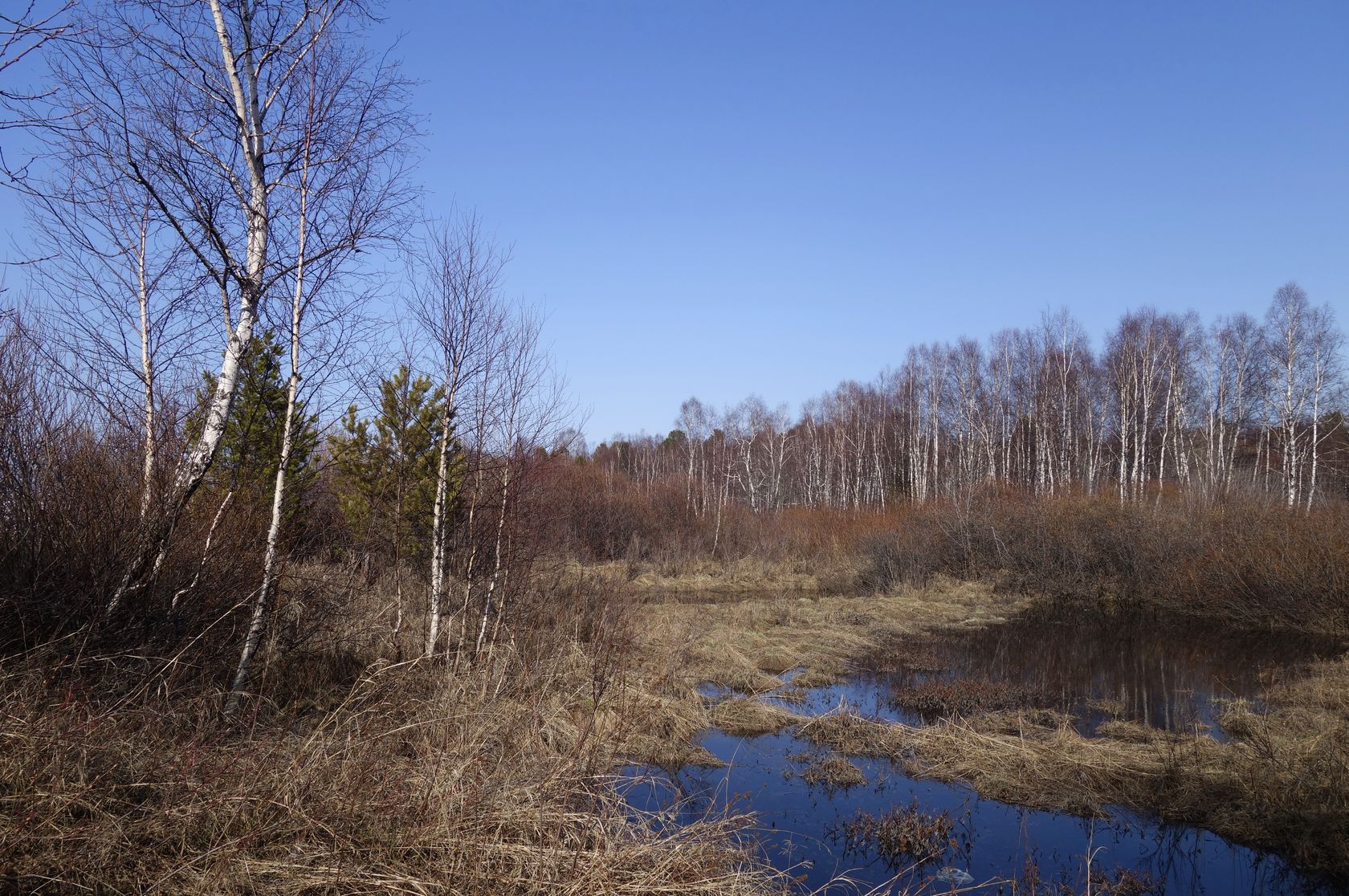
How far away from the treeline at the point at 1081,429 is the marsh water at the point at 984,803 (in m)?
12.9

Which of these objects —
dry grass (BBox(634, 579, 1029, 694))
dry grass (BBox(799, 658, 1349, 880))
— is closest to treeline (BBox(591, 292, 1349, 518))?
dry grass (BBox(634, 579, 1029, 694))

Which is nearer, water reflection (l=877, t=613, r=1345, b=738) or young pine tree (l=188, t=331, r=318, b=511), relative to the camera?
young pine tree (l=188, t=331, r=318, b=511)

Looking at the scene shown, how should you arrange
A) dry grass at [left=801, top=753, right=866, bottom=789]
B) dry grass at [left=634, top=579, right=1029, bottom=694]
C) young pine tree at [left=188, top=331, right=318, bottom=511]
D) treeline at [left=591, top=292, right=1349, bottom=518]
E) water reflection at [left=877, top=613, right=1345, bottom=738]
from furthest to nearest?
treeline at [left=591, top=292, right=1349, bottom=518] < dry grass at [left=634, top=579, right=1029, bottom=694] < water reflection at [left=877, top=613, right=1345, bottom=738] < dry grass at [left=801, top=753, right=866, bottom=789] < young pine tree at [left=188, top=331, right=318, bottom=511]

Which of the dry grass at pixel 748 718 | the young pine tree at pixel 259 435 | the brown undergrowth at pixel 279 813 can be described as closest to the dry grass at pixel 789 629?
the dry grass at pixel 748 718

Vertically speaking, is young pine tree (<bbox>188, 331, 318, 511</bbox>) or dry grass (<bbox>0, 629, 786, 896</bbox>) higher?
young pine tree (<bbox>188, 331, 318, 511</bbox>)

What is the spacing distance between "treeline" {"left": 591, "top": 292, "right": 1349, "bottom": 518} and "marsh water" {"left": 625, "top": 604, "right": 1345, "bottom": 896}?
12.9m

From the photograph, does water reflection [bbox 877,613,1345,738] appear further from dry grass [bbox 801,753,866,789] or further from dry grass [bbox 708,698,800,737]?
dry grass [bbox 801,753,866,789]

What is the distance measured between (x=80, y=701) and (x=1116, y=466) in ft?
133

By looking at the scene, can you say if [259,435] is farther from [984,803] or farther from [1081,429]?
[1081,429]

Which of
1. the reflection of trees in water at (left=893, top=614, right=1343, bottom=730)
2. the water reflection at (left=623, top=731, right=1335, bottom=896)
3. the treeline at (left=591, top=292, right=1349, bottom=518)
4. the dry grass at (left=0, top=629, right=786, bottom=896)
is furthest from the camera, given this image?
the treeline at (left=591, top=292, right=1349, bottom=518)

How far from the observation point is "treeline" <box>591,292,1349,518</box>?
28.8 meters

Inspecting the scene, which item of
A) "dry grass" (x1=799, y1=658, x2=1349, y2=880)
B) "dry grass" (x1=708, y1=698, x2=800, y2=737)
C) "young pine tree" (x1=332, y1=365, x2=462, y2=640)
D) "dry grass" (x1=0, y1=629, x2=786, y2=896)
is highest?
"young pine tree" (x1=332, y1=365, x2=462, y2=640)

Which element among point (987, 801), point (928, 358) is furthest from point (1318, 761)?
point (928, 358)

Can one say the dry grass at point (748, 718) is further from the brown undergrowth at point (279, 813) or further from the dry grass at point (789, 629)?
the brown undergrowth at point (279, 813)
